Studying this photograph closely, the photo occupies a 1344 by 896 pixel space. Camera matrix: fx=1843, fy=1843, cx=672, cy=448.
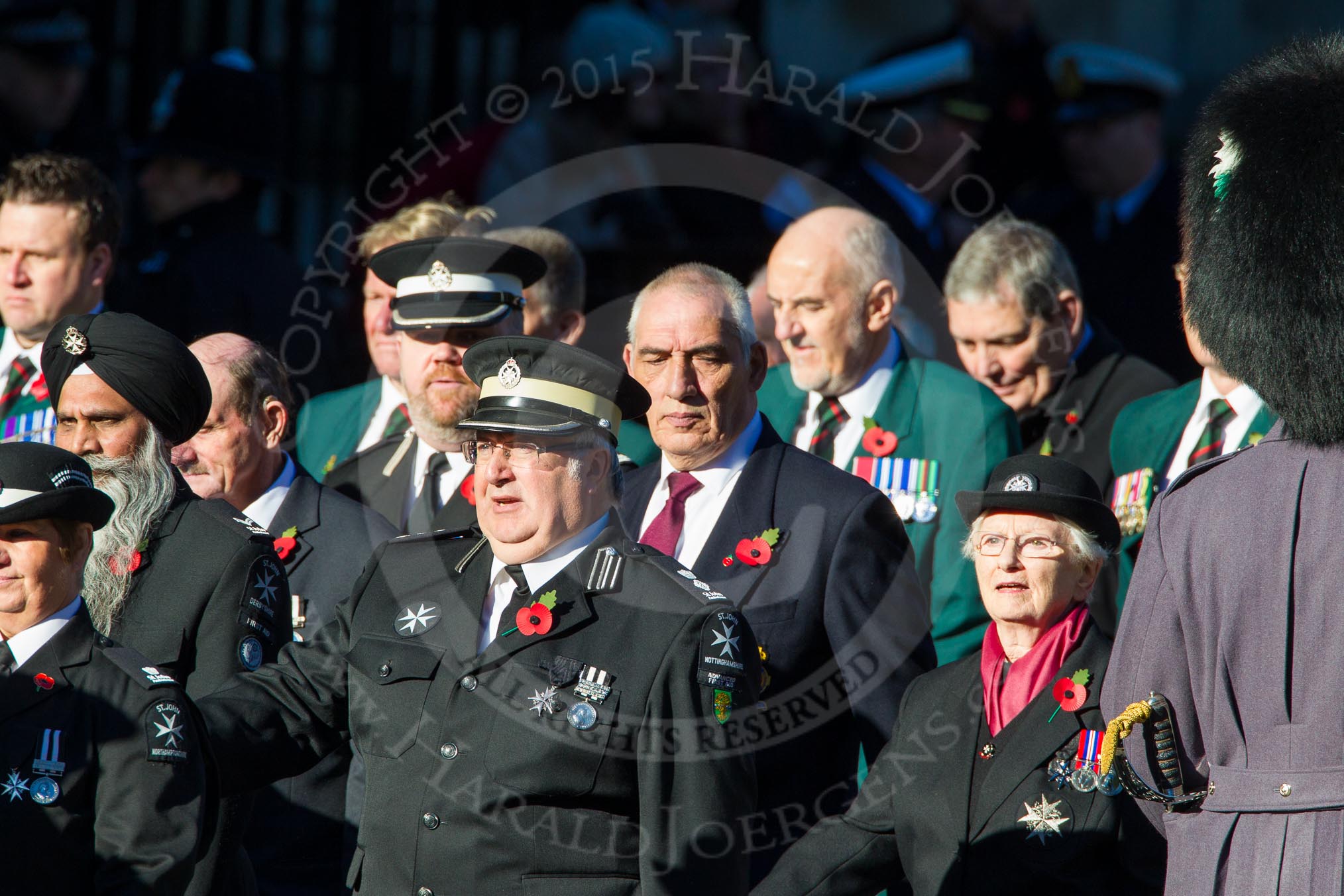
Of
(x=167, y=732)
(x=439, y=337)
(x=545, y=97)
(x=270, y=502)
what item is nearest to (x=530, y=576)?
(x=167, y=732)

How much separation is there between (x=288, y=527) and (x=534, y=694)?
1619 mm

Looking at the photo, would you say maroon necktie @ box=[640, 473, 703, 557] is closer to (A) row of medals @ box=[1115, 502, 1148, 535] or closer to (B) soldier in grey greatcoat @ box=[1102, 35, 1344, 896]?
(A) row of medals @ box=[1115, 502, 1148, 535]

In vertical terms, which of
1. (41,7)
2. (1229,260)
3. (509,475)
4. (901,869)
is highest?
(41,7)

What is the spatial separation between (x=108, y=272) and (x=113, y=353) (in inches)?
74.1

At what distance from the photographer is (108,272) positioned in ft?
20.2

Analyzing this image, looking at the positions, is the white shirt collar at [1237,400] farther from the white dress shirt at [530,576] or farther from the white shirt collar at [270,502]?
the white shirt collar at [270,502]

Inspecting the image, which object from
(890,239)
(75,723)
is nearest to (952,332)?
(890,239)

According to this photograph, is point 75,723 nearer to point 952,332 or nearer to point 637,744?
point 637,744

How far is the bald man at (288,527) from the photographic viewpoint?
15.4 ft

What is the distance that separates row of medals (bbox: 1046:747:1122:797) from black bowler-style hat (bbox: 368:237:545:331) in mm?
2287

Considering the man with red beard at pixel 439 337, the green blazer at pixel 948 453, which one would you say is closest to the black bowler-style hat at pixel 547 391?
the man with red beard at pixel 439 337

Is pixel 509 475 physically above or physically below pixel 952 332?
below

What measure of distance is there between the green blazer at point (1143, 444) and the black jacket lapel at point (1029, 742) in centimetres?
130

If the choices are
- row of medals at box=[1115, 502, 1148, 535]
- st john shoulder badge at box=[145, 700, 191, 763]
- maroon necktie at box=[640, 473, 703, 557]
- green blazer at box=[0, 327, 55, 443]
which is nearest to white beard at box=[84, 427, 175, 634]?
st john shoulder badge at box=[145, 700, 191, 763]
